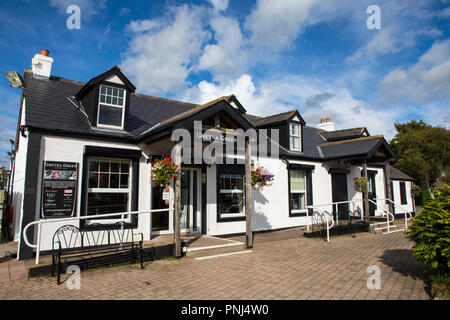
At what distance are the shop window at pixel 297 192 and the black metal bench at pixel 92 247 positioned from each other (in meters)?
7.58

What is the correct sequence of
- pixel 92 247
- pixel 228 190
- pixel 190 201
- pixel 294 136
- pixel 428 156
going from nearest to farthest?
pixel 92 247, pixel 190 201, pixel 228 190, pixel 294 136, pixel 428 156

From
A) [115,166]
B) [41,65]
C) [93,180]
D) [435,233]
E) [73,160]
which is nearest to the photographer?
[435,233]

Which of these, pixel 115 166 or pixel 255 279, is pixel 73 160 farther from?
pixel 255 279

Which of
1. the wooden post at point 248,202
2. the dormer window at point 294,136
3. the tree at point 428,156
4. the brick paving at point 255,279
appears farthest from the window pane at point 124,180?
the tree at point 428,156

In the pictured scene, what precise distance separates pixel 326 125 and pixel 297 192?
805 centimetres

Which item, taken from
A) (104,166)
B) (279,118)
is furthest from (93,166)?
(279,118)

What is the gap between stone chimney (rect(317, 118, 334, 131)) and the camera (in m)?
19.0

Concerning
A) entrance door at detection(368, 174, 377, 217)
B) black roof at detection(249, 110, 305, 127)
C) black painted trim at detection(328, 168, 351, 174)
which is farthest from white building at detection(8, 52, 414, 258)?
entrance door at detection(368, 174, 377, 217)

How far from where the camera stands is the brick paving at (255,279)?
465cm

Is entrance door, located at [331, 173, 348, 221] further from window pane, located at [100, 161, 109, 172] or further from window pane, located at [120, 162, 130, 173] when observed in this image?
window pane, located at [100, 161, 109, 172]

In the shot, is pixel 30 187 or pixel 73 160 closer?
pixel 30 187

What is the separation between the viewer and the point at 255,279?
5.53 meters
